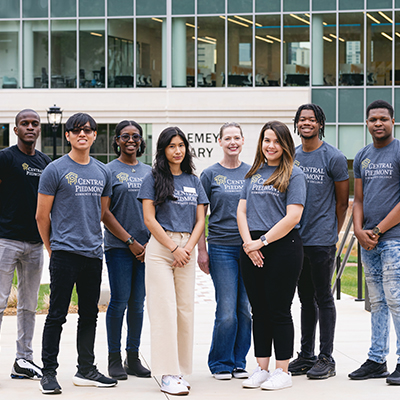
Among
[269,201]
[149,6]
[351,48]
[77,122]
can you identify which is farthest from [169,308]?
[149,6]

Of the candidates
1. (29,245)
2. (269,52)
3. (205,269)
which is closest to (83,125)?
(29,245)

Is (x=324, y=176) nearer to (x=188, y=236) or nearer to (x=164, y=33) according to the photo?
(x=188, y=236)

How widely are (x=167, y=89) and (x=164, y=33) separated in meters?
2.75

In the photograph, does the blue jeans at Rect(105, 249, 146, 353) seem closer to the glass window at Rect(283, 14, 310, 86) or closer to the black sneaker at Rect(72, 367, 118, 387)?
the black sneaker at Rect(72, 367, 118, 387)

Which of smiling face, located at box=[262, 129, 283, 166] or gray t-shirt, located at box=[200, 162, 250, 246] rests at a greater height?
smiling face, located at box=[262, 129, 283, 166]

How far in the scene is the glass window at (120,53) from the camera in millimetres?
29875

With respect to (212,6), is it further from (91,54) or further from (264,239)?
(264,239)

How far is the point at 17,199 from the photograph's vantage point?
5.51 meters

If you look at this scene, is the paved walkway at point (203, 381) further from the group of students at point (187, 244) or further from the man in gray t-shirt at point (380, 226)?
the man in gray t-shirt at point (380, 226)

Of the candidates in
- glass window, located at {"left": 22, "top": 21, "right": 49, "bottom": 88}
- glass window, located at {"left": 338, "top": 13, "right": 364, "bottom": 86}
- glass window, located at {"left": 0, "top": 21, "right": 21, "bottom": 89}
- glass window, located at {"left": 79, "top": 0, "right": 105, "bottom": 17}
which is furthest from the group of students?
glass window, located at {"left": 0, "top": 21, "right": 21, "bottom": 89}

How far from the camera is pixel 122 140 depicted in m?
5.91

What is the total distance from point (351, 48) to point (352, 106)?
8.85 feet

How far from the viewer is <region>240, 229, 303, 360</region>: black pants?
5340 mm

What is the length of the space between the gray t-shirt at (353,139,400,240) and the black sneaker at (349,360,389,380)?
119 cm
